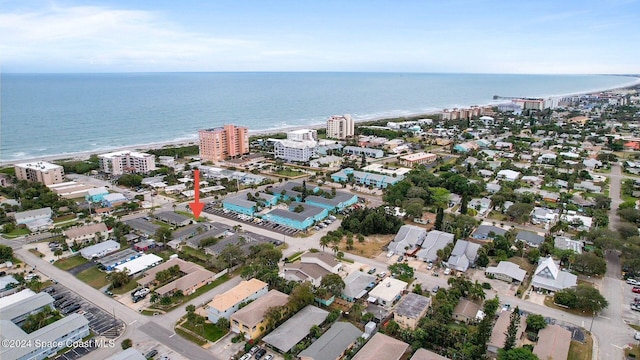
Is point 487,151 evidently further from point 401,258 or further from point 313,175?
point 401,258

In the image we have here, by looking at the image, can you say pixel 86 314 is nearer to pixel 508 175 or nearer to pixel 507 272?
pixel 507 272

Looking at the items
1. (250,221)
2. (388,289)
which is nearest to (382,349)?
(388,289)

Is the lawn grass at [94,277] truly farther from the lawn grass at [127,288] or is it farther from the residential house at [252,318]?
the residential house at [252,318]

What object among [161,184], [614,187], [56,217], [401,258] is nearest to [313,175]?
[161,184]

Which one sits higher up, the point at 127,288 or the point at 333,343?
the point at 333,343

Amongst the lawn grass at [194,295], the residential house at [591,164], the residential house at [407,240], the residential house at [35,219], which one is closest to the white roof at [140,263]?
the lawn grass at [194,295]

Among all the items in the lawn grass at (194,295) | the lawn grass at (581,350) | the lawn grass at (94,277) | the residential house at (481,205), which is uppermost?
the residential house at (481,205)
